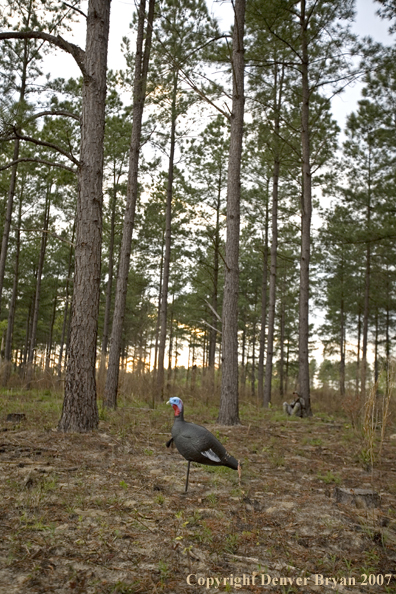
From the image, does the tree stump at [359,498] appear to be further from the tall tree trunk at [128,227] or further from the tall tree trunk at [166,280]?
the tall tree trunk at [166,280]

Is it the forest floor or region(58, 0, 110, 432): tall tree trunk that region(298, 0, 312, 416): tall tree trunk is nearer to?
the forest floor

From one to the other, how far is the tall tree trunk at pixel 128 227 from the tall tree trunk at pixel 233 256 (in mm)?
1701

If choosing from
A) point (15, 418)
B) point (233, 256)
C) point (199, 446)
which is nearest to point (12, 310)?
point (15, 418)

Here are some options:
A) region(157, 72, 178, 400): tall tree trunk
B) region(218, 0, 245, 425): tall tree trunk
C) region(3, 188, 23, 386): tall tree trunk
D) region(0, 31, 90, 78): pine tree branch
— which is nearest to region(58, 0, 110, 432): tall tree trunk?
region(0, 31, 90, 78): pine tree branch

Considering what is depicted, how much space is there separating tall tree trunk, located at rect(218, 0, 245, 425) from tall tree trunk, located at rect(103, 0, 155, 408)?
1701 millimetres

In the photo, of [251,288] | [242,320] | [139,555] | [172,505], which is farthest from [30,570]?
[242,320]

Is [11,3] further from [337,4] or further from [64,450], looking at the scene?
[64,450]

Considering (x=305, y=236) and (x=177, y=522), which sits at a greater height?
(x=305, y=236)

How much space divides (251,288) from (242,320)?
2920 mm

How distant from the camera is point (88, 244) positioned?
577 cm

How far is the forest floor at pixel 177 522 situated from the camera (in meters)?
2.24

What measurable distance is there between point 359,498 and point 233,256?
15.6 ft

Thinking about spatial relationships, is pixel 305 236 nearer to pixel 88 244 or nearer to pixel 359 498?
pixel 88 244

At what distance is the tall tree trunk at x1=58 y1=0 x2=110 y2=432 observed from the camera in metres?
5.59
